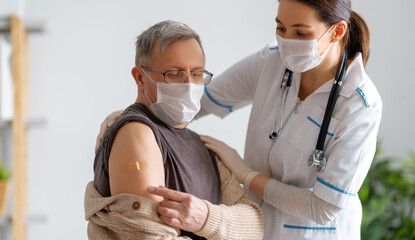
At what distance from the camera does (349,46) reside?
1663 millimetres

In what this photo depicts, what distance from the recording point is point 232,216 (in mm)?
1345

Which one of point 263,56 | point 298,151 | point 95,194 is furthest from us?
point 263,56

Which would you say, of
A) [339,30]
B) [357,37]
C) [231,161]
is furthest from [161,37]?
[357,37]

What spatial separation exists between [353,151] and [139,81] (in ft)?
2.35

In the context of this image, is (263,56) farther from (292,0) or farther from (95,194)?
(95,194)

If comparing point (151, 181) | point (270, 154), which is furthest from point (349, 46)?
point (151, 181)

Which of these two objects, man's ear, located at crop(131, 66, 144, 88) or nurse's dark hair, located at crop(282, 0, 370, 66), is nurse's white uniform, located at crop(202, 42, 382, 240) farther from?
man's ear, located at crop(131, 66, 144, 88)

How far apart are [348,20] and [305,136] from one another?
42 cm

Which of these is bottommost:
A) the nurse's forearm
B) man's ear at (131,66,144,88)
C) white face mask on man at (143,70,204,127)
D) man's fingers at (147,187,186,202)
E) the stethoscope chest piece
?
the nurse's forearm

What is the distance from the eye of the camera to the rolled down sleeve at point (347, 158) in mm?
1457

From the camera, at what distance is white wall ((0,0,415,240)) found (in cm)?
283

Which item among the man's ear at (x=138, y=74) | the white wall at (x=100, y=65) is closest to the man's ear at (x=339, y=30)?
the man's ear at (x=138, y=74)

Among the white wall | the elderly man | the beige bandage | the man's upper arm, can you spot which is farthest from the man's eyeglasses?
the white wall

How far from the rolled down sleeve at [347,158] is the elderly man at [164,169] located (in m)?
0.25
